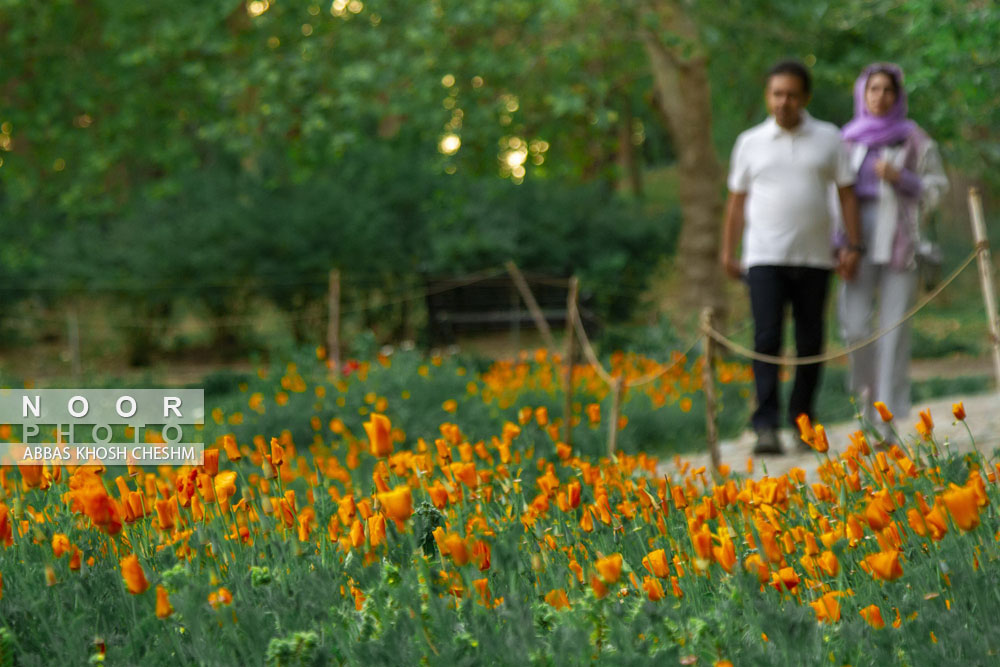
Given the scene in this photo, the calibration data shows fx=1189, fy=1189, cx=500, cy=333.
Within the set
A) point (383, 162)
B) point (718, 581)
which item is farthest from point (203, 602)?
point (383, 162)

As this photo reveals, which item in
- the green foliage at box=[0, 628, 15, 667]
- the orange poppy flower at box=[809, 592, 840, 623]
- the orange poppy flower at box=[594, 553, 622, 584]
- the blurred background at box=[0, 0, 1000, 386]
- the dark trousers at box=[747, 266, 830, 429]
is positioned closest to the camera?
the orange poppy flower at box=[594, 553, 622, 584]

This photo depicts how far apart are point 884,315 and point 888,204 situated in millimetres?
565

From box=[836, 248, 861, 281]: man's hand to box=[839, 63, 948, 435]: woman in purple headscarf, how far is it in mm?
95

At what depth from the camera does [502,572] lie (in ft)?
7.97

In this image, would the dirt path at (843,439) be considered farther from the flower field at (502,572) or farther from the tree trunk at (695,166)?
the tree trunk at (695,166)

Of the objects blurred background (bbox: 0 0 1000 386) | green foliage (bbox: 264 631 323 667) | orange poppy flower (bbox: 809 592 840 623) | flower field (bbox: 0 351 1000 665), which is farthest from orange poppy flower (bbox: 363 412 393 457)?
blurred background (bbox: 0 0 1000 386)

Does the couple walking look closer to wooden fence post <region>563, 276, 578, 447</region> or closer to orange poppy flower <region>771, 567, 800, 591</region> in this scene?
wooden fence post <region>563, 276, 578, 447</region>

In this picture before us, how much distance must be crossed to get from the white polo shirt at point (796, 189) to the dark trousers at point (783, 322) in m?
0.10

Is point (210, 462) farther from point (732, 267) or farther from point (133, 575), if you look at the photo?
point (732, 267)

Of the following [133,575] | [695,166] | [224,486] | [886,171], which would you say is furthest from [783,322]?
[695,166]

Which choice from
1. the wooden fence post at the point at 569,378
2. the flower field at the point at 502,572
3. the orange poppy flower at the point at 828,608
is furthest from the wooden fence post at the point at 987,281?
the orange poppy flower at the point at 828,608

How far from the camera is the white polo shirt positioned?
5883 mm

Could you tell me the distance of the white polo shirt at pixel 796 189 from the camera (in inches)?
232

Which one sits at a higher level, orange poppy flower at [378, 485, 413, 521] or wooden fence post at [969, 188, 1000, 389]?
wooden fence post at [969, 188, 1000, 389]
